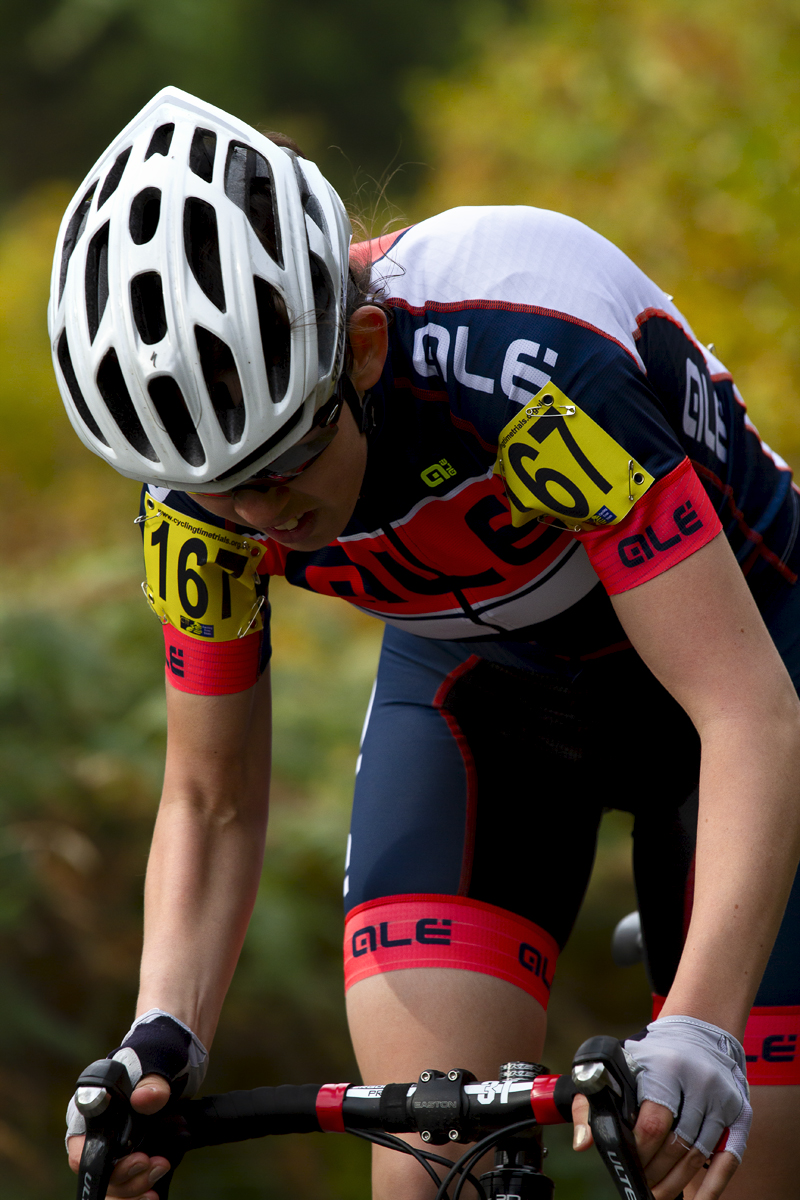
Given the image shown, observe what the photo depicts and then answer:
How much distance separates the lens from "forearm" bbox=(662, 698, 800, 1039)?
62.9 inches

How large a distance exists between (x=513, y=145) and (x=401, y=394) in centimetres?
817

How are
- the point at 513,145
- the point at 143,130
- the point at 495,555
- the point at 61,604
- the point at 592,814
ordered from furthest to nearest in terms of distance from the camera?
the point at 513,145
the point at 61,604
the point at 592,814
the point at 495,555
the point at 143,130

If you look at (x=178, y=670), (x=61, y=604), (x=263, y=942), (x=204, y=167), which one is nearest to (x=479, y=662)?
(x=178, y=670)

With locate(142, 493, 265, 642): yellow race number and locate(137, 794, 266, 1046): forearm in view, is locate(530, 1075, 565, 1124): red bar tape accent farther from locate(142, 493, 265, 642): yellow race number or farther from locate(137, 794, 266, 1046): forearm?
locate(142, 493, 265, 642): yellow race number

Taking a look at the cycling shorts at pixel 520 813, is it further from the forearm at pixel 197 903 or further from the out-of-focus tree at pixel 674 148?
the out-of-focus tree at pixel 674 148

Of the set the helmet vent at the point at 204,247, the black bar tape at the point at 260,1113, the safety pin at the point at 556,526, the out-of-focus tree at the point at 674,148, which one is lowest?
the black bar tape at the point at 260,1113

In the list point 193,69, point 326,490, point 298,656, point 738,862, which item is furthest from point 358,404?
point 193,69

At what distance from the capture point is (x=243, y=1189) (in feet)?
16.3

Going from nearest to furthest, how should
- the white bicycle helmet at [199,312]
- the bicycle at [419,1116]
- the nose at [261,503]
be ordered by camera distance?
1. the bicycle at [419,1116]
2. the white bicycle helmet at [199,312]
3. the nose at [261,503]

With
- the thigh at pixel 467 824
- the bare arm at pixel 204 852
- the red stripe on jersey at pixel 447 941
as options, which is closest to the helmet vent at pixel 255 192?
the bare arm at pixel 204 852

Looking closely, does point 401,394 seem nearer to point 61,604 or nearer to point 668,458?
point 668,458

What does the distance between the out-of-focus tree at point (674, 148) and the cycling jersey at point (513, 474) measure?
3493mm

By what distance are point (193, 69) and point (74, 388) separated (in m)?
14.4

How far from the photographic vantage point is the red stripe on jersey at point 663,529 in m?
1.70
